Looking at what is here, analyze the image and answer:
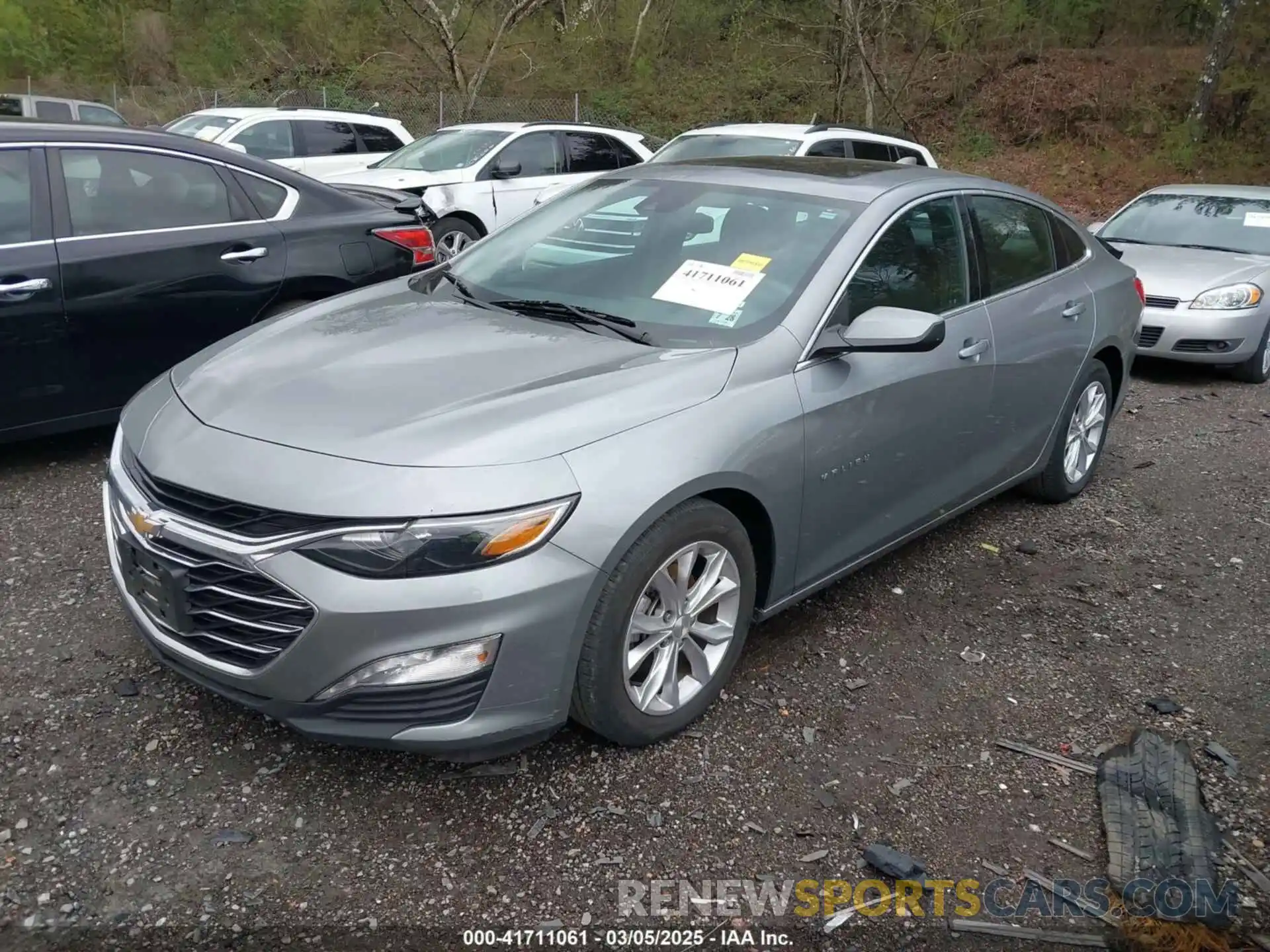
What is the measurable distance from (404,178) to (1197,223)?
7.27m

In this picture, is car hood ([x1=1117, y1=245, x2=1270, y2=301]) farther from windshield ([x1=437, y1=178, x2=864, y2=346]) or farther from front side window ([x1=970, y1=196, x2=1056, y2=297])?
windshield ([x1=437, y1=178, x2=864, y2=346])

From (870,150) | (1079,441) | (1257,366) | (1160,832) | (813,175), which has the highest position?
(813,175)

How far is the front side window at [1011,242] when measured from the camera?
4.13 meters

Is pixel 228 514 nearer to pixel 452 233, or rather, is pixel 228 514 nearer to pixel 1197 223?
pixel 452 233

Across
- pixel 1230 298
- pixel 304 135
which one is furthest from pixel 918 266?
pixel 304 135

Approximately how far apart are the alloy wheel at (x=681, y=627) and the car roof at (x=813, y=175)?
154 centimetres

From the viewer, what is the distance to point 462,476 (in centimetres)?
Result: 246

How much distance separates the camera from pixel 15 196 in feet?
14.8

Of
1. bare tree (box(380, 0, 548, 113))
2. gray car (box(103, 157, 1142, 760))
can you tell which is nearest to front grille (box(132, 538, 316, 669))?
gray car (box(103, 157, 1142, 760))

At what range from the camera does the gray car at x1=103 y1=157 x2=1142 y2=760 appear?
7.95 feet

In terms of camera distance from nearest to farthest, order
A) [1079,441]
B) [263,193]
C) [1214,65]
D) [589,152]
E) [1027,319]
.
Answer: [1027,319], [1079,441], [263,193], [589,152], [1214,65]

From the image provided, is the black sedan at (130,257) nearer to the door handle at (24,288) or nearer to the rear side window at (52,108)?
the door handle at (24,288)

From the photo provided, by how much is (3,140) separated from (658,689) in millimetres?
3941

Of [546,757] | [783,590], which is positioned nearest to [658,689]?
[546,757]
